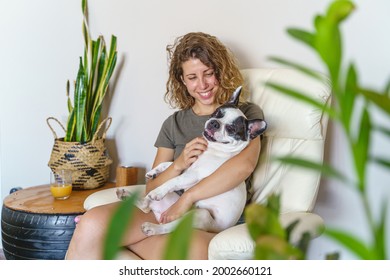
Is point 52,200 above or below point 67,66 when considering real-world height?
below

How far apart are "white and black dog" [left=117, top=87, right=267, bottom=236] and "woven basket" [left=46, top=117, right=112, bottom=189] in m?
0.61

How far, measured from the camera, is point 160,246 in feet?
5.31

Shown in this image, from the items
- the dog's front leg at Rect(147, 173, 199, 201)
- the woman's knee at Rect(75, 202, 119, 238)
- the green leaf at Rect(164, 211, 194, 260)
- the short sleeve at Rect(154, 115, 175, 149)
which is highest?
the green leaf at Rect(164, 211, 194, 260)

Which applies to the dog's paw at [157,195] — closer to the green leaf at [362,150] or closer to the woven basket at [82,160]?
the woven basket at [82,160]

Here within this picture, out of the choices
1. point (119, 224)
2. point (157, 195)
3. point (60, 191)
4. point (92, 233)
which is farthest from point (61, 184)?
point (119, 224)

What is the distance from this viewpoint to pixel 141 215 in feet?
5.78

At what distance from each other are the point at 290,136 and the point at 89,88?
113 centimetres

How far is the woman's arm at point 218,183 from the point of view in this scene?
1674 mm

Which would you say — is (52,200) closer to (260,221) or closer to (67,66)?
(67,66)

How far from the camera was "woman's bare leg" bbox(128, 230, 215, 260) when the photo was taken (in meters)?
1.49

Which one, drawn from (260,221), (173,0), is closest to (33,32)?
(173,0)

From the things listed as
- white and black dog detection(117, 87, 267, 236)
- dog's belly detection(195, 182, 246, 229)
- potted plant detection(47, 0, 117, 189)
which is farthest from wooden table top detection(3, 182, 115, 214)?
dog's belly detection(195, 182, 246, 229)

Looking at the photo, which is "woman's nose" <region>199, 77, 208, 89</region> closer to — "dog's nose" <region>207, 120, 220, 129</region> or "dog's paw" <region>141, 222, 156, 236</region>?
"dog's nose" <region>207, 120, 220, 129</region>
